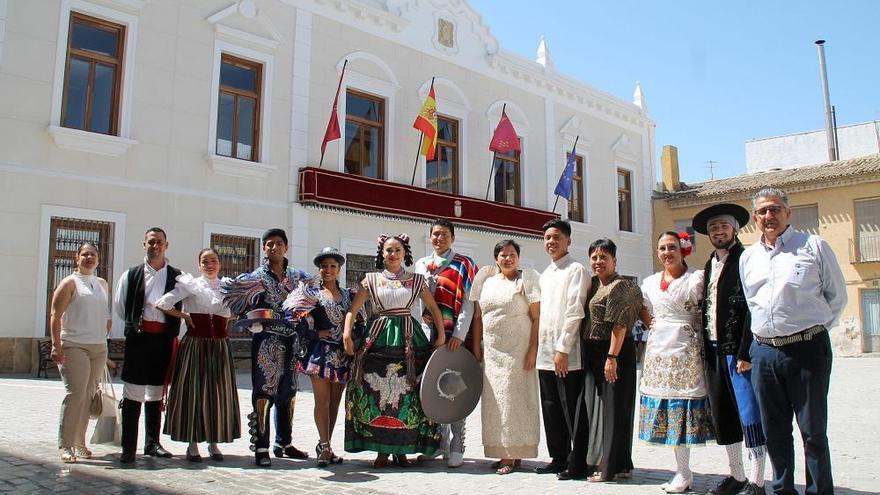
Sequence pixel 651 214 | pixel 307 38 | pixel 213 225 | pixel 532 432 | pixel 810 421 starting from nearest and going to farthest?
pixel 810 421 → pixel 532 432 → pixel 213 225 → pixel 307 38 → pixel 651 214

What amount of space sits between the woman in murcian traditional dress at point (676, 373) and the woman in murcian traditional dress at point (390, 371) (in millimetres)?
1496

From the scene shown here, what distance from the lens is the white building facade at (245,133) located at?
10.7m

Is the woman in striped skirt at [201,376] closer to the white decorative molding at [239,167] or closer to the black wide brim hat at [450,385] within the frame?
the black wide brim hat at [450,385]

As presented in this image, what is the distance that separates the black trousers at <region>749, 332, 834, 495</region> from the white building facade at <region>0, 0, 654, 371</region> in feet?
32.6

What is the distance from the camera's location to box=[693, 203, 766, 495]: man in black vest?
14.0 feet

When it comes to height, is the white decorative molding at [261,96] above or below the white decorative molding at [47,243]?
above

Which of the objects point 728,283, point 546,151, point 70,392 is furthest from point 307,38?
point 728,283

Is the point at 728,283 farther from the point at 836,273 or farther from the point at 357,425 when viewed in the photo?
the point at 357,425

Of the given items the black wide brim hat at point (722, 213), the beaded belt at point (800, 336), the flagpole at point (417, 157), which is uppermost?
the flagpole at point (417, 157)

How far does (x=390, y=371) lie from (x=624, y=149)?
18376 millimetres

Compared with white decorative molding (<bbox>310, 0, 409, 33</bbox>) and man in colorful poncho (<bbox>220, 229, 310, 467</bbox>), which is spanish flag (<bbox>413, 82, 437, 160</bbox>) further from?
man in colorful poncho (<bbox>220, 229, 310, 467</bbox>)

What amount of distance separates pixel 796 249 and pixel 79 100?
10.8m

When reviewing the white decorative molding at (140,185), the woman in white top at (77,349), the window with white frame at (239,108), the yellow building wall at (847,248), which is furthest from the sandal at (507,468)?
the yellow building wall at (847,248)

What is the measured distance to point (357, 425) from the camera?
518 centimetres
